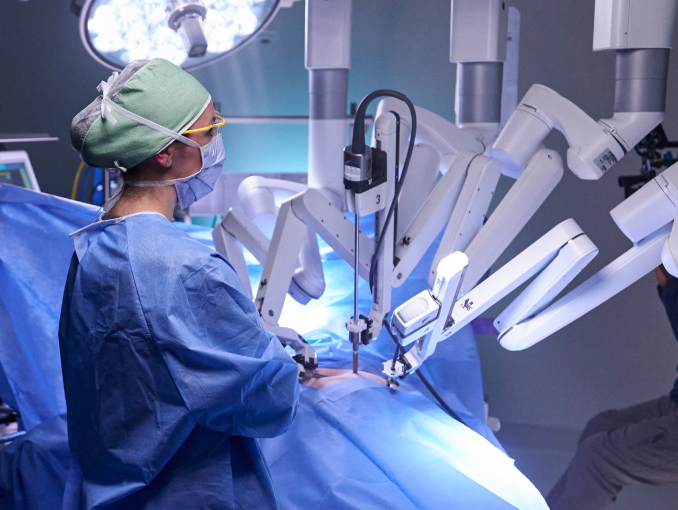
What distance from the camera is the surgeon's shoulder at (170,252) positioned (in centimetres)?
114

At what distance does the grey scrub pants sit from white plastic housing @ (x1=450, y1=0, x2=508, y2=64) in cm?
140

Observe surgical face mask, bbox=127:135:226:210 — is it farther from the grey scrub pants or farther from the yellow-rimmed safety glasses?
the grey scrub pants

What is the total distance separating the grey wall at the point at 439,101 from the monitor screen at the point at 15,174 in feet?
3.07

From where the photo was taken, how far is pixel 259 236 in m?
2.15

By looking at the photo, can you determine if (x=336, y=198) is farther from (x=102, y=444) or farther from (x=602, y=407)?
(x=602, y=407)

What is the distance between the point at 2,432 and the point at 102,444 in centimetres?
95

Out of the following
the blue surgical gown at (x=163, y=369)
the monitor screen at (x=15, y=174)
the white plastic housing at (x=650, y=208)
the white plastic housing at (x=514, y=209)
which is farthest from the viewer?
the monitor screen at (x=15, y=174)

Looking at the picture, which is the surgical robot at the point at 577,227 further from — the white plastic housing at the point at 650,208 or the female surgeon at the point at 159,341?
the female surgeon at the point at 159,341

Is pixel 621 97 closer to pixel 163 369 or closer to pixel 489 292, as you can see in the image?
pixel 489 292

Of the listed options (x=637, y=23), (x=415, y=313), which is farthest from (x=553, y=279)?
(x=637, y=23)

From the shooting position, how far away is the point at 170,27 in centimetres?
167

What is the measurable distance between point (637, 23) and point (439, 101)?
63.1 inches

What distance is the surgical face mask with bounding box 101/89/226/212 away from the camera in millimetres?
1192

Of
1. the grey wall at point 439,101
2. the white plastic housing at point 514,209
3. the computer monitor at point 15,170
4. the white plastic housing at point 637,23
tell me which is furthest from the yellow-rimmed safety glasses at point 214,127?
the grey wall at point 439,101
